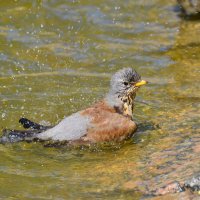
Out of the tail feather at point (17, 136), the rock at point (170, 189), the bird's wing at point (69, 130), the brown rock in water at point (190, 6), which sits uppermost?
the brown rock in water at point (190, 6)

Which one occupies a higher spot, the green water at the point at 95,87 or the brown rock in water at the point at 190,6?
the brown rock in water at the point at 190,6

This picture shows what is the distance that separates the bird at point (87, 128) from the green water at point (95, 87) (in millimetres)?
125

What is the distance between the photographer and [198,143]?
7.51 meters

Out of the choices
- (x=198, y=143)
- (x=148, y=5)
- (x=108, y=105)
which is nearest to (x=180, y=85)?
(x=108, y=105)

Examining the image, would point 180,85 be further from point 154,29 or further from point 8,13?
point 8,13

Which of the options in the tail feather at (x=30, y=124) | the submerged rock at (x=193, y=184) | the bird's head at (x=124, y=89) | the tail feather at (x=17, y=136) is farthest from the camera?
the bird's head at (x=124, y=89)

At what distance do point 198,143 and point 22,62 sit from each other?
505cm

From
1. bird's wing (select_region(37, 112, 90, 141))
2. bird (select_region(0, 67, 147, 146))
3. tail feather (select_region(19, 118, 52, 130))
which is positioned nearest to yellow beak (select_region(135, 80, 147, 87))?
bird (select_region(0, 67, 147, 146))

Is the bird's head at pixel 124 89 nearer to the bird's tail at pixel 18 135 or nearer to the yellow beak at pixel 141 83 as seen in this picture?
the yellow beak at pixel 141 83

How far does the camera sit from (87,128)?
8.21 m

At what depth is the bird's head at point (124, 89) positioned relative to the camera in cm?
877

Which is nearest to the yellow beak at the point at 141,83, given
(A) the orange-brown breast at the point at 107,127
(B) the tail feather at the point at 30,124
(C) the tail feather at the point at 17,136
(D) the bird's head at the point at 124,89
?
(D) the bird's head at the point at 124,89

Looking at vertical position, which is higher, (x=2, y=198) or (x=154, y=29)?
(x=154, y=29)

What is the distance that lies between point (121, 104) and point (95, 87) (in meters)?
1.73
